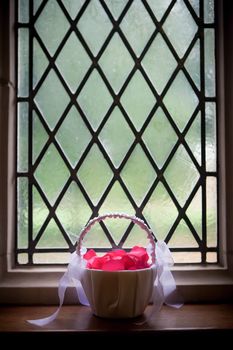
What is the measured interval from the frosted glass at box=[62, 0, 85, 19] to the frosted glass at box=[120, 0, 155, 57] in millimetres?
142

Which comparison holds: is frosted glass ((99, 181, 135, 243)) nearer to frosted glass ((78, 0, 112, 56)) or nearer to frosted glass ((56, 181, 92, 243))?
frosted glass ((56, 181, 92, 243))

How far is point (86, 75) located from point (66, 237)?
490mm

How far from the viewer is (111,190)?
1283 millimetres

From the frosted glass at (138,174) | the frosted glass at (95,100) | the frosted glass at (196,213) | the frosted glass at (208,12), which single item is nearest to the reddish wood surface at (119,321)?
the frosted glass at (196,213)

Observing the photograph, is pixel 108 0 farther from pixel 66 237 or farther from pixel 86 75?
pixel 66 237

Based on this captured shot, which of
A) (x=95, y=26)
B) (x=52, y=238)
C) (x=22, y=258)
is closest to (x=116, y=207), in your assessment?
(x=52, y=238)

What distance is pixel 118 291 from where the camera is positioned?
1.02 metres

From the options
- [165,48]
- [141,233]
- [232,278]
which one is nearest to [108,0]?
[165,48]

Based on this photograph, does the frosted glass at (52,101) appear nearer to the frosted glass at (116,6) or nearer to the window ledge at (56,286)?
the frosted glass at (116,6)

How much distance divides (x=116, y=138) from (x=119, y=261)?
1.33 feet

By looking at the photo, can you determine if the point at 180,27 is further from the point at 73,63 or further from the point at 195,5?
the point at 73,63

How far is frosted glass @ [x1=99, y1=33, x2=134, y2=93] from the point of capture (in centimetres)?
130

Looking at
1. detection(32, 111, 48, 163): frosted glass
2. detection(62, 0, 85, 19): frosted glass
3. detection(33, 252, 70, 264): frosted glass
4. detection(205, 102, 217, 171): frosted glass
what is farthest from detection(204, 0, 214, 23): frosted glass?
detection(33, 252, 70, 264): frosted glass

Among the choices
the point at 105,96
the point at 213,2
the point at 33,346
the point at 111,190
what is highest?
the point at 213,2
